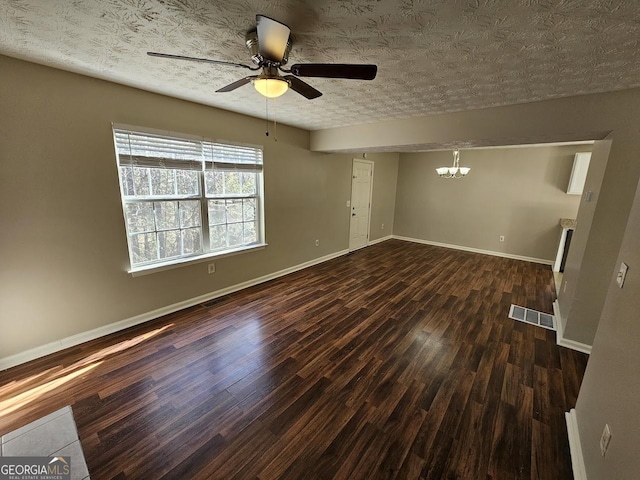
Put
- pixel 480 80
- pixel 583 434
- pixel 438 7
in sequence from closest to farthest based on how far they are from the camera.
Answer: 1. pixel 438 7
2. pixel 583 434
3. pixel 480 80

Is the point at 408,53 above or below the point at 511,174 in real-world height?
above

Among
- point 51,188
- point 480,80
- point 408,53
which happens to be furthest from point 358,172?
point 51,188

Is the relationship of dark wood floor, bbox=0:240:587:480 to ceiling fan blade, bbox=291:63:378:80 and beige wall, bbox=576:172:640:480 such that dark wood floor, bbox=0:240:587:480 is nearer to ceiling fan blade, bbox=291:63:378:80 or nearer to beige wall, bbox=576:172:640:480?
beige wall, bbox=576:172:640:480

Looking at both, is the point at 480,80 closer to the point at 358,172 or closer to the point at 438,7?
the point at 438,7

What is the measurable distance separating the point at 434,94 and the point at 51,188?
11.5 ft

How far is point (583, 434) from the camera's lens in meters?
1.57

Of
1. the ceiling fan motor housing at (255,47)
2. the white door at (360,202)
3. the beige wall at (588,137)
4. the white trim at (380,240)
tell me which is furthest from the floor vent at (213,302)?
the white trim at (380,240)

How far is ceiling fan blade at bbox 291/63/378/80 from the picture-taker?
142 cm

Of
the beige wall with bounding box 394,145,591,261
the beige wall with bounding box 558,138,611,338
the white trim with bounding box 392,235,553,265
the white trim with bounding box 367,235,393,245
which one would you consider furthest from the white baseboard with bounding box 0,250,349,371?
the beige wall with bounding box 394,145,591,261

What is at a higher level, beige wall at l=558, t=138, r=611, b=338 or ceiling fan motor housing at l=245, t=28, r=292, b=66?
ceiling fan motor housing at l=245, t=28, r=292, b=66

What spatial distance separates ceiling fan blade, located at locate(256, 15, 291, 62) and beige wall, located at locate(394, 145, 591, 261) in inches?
238

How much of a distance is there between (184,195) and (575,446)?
395 centimetres

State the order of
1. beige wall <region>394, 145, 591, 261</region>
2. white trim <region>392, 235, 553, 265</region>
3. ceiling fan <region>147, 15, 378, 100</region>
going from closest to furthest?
ceiling fan <region>147, 15, 378, 100</region>
beige wall <region>394, 145, 591, 261</region>
white trim <region>392, 235, 553, 265</region>

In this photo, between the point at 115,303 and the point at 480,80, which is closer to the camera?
the point at 480,80
